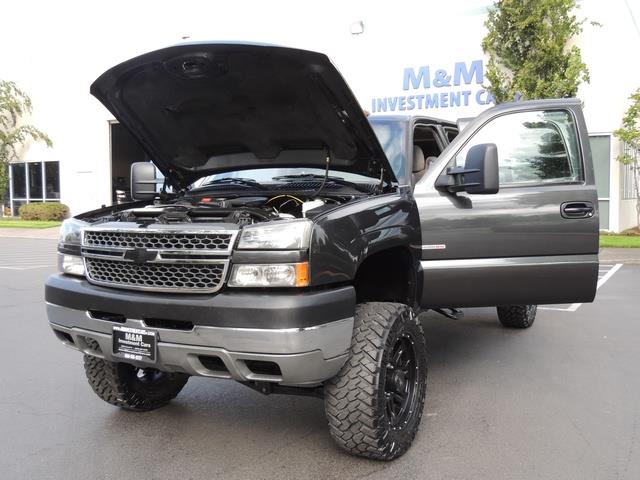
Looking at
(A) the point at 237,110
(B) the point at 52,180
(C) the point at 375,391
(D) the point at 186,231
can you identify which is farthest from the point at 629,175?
(B) the point at 52,180

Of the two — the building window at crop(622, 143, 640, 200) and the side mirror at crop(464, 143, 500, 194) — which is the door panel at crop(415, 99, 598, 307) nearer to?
the side mirror at crop(464, 143, 500, 194)

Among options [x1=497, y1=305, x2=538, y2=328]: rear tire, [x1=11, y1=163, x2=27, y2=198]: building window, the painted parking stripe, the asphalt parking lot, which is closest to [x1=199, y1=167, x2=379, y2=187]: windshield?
the asphalt parking lot

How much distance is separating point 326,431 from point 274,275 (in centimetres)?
138

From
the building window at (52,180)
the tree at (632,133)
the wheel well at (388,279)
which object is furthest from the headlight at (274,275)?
the building window at (52,180)

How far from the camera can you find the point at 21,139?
1072 inches

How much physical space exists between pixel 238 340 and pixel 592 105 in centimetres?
1606

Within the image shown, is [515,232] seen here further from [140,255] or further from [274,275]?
[140,255]

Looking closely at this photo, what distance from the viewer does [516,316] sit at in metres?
6.18

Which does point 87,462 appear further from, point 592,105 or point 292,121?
point 592,105

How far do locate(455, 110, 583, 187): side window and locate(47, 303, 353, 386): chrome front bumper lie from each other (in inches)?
81.5

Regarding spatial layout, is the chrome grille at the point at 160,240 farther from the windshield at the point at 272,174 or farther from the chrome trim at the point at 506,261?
the chrome trim at the point at 506,261

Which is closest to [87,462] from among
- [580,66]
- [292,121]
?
[292,121]

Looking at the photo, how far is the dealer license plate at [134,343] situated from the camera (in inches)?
114

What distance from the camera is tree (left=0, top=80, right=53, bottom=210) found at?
26719 mm
